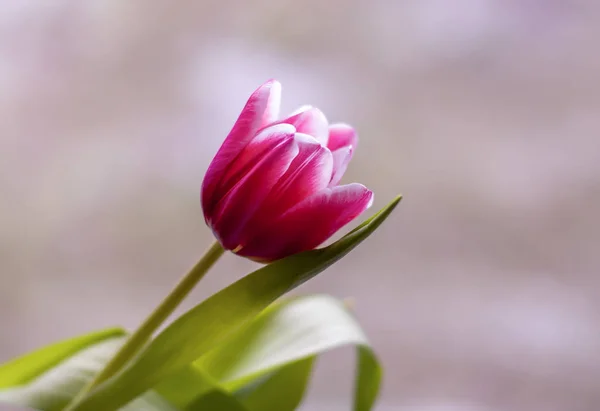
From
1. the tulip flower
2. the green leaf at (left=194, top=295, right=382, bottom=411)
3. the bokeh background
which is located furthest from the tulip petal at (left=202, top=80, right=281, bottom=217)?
the bokeh background

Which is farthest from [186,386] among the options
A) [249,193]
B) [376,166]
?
[376,166]

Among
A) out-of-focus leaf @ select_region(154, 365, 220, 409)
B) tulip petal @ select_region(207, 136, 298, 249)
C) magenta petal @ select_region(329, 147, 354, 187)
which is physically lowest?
out-of-focus leaf @ select_region(154, 365, 220, 409)

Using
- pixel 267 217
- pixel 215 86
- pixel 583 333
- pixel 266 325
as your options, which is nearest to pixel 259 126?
pixel 267 217

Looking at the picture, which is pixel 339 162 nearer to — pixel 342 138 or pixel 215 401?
pixel 342 138

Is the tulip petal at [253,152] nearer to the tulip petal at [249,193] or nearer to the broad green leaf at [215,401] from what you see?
the tulip petal at [249,193]

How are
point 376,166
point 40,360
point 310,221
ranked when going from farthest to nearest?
point 376,166
point 40,360
point 310,221

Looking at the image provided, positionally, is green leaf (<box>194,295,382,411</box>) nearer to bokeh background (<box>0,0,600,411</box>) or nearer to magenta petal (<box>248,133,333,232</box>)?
magenta petal (<box>248,133,333,232</box>)
